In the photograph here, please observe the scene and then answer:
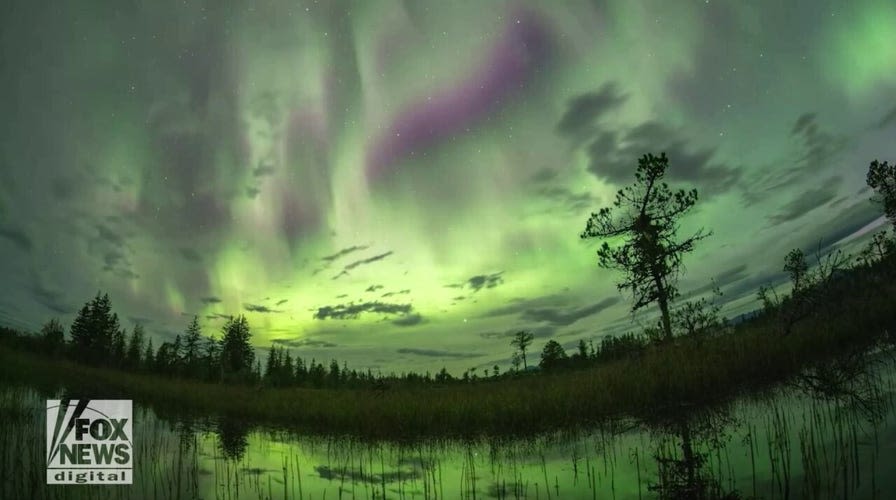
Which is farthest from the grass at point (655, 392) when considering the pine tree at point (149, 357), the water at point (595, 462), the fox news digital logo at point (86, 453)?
the pine tree at point (149, 357)

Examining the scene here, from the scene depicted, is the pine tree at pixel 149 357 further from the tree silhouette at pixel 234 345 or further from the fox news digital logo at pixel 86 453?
the fox news digital logo at pixel 86 453

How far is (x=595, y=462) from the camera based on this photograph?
6.80 m

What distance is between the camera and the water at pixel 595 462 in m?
5.00

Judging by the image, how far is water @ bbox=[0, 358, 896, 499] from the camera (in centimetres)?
500

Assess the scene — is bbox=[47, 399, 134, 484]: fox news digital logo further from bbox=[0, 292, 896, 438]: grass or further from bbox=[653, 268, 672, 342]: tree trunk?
bbox=[653, 268, 672, 342]: tree trunk

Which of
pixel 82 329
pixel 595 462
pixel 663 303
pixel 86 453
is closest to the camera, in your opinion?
pixel 595 462

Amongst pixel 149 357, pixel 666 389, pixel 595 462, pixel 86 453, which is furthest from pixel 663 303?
pixel 149 357

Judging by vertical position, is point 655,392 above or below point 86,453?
below

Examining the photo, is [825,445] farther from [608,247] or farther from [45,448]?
[608,247]

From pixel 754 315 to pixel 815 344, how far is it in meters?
17.0

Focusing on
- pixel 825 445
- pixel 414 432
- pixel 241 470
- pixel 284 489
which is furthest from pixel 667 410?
pixel 241 470

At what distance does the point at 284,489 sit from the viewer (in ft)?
22.5

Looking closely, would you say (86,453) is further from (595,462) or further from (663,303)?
(663,303)

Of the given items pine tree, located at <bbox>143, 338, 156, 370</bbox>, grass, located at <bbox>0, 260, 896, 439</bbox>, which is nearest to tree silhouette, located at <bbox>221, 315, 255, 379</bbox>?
pine tree, located at <bbox>143, 338, 156, 370</bbox>
